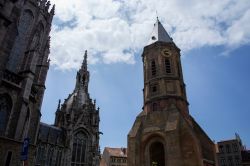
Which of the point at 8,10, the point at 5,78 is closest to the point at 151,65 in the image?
the point at 5,78

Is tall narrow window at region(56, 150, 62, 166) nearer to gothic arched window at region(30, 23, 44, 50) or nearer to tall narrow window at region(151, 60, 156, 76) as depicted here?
gothic arched window at region(30, 23, 44, 50)

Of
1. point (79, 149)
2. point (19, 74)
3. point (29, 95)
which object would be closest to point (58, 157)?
point (79, 149)

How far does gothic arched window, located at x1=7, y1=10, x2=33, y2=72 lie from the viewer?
1953 centimetres

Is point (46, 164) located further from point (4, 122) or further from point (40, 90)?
point (4, 122)

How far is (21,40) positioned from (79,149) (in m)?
27.4

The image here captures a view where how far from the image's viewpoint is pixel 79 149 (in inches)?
1697

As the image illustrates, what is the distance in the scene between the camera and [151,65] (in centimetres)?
2664

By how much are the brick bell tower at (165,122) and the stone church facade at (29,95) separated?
977 cm

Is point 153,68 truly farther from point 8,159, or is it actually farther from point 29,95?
point 8,159

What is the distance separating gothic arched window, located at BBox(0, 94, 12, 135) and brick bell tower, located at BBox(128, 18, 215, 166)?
11014mm

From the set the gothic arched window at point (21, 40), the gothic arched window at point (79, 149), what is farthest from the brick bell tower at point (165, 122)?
the gothic arched window at point (79, 149)

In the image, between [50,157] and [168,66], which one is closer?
[168,66]

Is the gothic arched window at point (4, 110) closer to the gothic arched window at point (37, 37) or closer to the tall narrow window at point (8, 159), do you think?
the tall narrow window at point (8, 159)

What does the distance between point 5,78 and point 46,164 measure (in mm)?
24778
